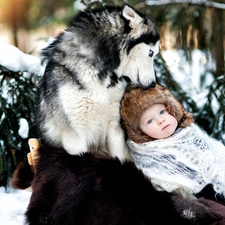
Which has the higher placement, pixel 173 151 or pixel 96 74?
pixel 96 74

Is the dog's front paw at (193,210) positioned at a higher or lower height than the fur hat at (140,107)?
lower

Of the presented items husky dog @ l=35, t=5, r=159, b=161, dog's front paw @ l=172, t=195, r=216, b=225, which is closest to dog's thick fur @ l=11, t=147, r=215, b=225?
dog's front paw @ l=172, t=195, r=216, b=225

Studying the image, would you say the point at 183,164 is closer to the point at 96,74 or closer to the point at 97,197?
the point at 97,197

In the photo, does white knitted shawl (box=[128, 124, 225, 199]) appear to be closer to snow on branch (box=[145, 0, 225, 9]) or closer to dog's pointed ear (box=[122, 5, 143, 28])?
dog's pointed ear (box=[122, 5, 143, 28])

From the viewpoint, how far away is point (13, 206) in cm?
310

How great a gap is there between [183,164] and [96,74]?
0.74 m

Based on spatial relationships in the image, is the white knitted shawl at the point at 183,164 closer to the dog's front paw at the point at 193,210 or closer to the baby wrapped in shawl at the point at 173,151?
the baby wrapped in shawl at the point at 173,151

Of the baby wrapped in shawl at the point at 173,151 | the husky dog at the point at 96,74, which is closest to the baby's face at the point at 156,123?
the baby wrapped in shawl at the point at 173,151

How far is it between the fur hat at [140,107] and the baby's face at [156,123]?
1.2 inches

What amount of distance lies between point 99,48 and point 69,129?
0.51m

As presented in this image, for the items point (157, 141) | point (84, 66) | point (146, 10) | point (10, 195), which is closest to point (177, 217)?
point (157, 141)

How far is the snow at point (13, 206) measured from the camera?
281 cm

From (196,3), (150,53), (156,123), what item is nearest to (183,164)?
(156,123)

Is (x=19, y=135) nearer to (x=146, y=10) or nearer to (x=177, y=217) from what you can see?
(x=177, y=217)
